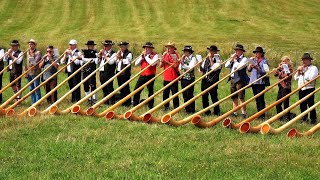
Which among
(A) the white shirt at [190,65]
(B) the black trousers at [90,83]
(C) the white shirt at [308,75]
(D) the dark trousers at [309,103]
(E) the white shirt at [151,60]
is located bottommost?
(D) the dark trousers at [309,103]

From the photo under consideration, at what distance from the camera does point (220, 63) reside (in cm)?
1396

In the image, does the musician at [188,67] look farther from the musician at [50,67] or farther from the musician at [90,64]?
the musician at [50,67]

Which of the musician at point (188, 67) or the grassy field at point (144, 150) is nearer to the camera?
the grassy field at point (144, 150)

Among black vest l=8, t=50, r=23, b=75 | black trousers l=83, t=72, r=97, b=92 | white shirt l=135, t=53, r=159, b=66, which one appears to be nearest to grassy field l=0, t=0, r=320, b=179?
black trousers l=83, t=72, r=97, b=92

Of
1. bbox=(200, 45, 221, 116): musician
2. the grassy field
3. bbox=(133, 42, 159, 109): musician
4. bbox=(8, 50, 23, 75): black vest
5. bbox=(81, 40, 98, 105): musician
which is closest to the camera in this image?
the grassy field

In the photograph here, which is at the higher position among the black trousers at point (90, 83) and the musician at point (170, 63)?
the musician at point (170, 63)

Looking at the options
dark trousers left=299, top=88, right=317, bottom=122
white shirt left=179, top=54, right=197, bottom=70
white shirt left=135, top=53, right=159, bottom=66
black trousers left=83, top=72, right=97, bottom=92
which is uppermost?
white shirt left=135, top=53, right=159, bottom=66

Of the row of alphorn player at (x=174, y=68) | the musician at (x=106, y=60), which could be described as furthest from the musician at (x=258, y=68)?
the musician at (x=106, y=60)

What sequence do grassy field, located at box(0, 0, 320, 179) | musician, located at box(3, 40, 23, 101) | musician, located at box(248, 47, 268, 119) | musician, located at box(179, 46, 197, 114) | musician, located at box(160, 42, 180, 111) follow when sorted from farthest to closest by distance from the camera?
musician, located at box(3, 40, 23, 101) → musician, located at box(160, 42, 180, 111) → musician, located at box(179, 46, 197, 114) → musician, located at box(248, 47, 268, 119) → grassy field, located at box(0, 0, 320, 179)

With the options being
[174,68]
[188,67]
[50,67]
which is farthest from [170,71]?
[50,67]

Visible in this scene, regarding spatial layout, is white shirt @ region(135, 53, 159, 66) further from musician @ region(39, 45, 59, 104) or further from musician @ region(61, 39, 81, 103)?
musician @ region(39, 45, 59, 104)

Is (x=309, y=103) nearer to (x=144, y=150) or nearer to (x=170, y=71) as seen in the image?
(x=170, y=71)

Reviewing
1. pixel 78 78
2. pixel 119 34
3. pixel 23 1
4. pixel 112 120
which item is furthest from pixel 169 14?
pixel 112 120

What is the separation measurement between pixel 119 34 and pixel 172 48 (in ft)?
73.4
